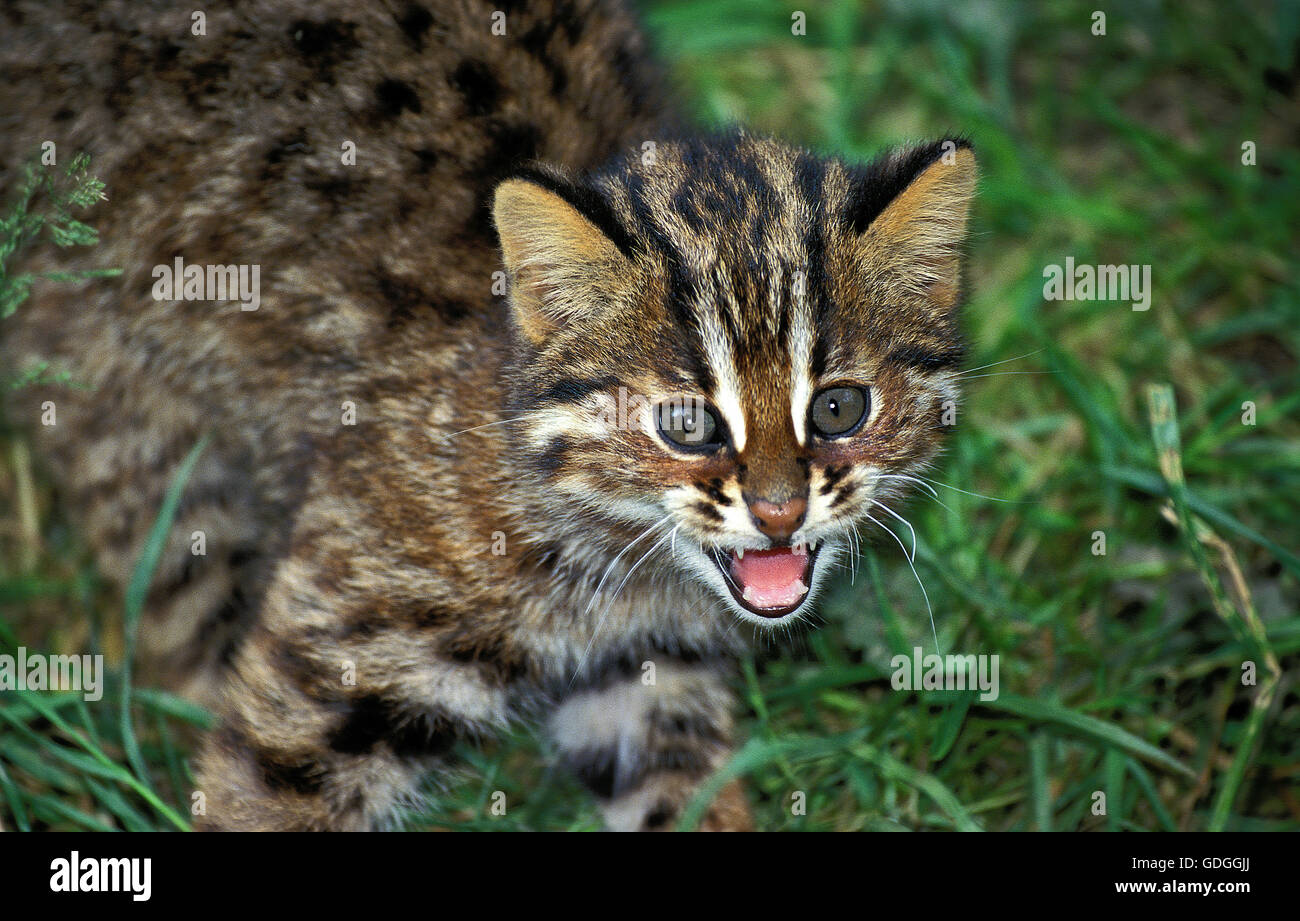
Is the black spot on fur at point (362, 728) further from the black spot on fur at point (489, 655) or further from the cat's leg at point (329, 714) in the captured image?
the black spot on fur at point (489, 655)

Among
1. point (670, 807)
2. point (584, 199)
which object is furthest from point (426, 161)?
point (670, 807)

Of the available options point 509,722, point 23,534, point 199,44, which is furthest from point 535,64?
point 23,534

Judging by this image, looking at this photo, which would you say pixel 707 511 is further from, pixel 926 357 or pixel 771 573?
pixel 926 357

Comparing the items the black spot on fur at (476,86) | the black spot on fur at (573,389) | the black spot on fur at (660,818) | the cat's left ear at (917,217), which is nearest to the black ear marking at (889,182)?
the cat's left ear at (917,217)

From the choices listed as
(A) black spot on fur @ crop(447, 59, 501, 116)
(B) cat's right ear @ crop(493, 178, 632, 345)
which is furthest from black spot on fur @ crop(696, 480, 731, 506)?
(A) black spot on fur @ crop(447, 59, 501, 116)

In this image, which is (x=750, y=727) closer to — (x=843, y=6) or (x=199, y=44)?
(x=199, y=44)

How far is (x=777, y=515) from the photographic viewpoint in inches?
163

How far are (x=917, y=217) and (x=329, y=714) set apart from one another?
8.89 ft

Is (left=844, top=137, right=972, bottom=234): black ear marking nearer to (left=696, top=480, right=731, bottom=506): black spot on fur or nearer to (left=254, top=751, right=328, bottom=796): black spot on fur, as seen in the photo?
(left=696, top=480, right=731, bottom=506): black spot on fur

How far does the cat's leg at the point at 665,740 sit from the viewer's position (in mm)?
5539

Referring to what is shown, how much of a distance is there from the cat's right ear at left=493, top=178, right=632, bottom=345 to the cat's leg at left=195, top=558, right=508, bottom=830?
3.92ft

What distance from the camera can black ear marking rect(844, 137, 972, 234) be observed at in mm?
4430

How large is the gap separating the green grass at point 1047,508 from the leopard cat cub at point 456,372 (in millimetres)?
596
